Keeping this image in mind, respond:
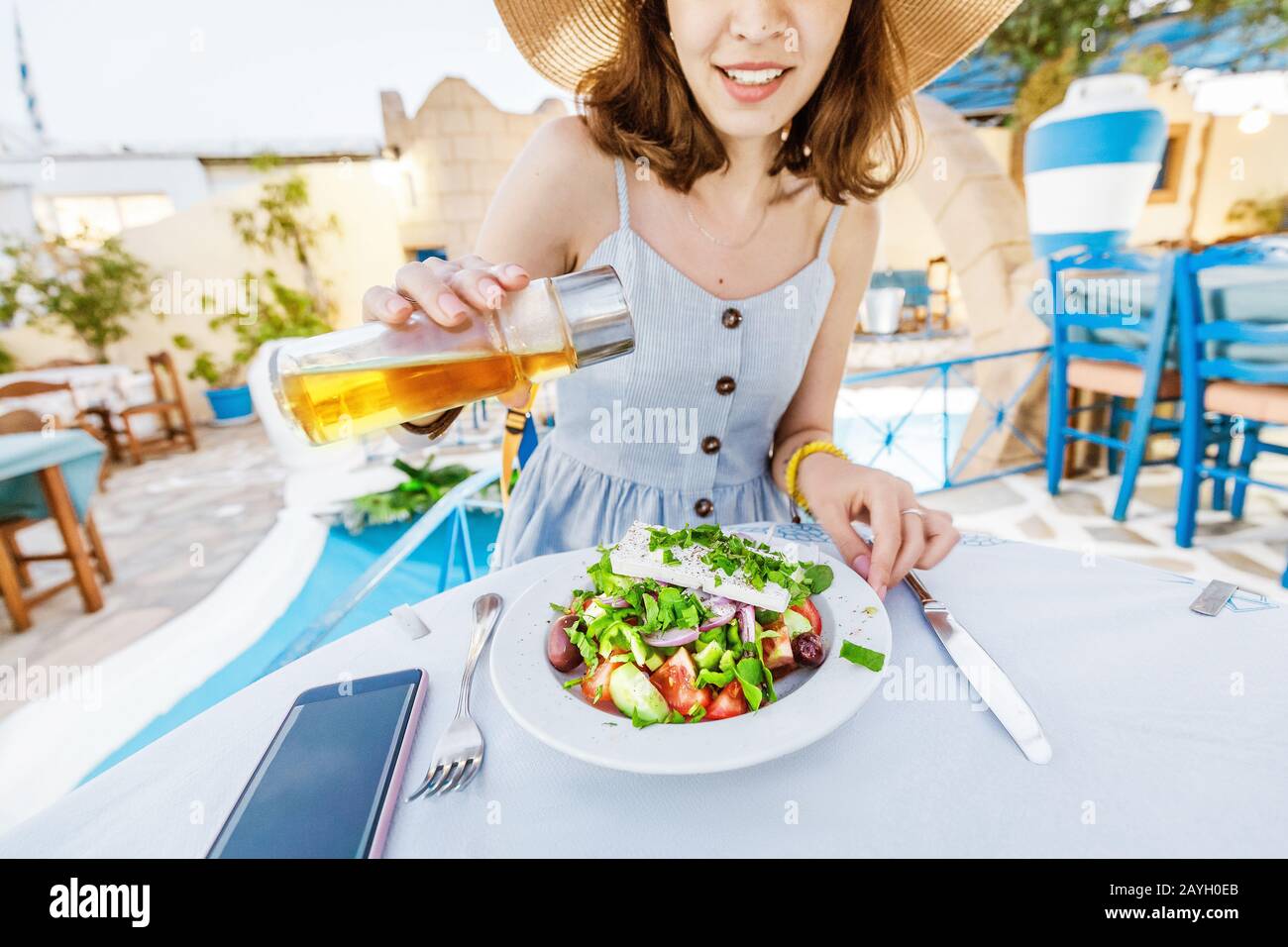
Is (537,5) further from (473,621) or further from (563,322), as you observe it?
(473,621)

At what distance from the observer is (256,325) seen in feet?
27.8

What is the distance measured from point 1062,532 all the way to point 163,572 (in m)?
4.87

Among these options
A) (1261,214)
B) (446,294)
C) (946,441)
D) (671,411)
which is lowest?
(946,441)

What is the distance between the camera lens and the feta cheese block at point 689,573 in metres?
0.63

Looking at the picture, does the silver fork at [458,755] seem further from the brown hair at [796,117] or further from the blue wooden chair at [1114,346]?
the blue wooden chair at [1114,346]

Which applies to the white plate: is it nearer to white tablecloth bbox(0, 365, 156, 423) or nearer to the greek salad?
the greek salad

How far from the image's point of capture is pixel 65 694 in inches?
89.4

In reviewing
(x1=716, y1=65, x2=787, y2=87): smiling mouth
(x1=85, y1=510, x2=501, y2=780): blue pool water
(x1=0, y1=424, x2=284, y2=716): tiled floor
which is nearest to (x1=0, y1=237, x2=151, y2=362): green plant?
(x1=0, y1=424, x2=284, y2=716): tiled floor

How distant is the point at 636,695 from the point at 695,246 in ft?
3.14

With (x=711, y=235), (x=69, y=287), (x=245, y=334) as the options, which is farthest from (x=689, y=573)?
(x=69, y=287)

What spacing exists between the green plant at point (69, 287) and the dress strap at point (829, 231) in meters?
9.39

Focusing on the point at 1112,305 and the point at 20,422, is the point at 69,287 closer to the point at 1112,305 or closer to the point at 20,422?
the point at 20,422
